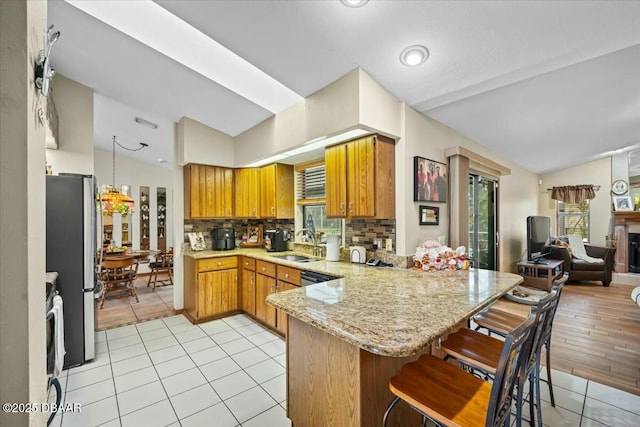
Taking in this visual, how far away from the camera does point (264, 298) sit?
3.41 m

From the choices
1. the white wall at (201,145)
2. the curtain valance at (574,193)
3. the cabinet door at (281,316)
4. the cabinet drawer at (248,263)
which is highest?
the white wall at (201,145)

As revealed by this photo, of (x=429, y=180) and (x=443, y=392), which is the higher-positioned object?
(x=429, y=180)

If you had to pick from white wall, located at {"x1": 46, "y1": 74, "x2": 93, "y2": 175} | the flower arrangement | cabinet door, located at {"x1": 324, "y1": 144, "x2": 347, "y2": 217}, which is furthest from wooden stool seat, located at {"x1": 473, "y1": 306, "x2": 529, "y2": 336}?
white wall, located at {"x1": 46, "y1": 74, "x2": 93, "y2": 175}

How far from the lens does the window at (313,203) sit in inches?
148

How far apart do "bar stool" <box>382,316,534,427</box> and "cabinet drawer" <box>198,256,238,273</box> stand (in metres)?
2.98

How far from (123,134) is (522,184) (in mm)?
8185

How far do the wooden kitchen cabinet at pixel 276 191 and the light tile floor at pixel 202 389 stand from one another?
5.49 feet

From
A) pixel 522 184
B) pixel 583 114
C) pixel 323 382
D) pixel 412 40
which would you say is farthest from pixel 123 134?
pixel 522 184

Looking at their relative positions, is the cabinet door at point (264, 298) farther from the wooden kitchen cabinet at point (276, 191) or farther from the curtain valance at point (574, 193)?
the curtain valance at point (574, 193)

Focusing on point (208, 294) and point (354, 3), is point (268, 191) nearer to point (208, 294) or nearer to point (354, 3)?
point (208, 294)

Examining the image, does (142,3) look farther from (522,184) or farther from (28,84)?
(522,184)

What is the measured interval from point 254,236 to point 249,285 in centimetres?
104

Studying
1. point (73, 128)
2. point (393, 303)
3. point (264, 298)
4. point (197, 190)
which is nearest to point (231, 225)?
point (197, 190)

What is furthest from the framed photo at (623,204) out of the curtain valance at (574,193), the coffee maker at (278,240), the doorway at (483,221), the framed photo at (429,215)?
the coffee maker at (278,240)
